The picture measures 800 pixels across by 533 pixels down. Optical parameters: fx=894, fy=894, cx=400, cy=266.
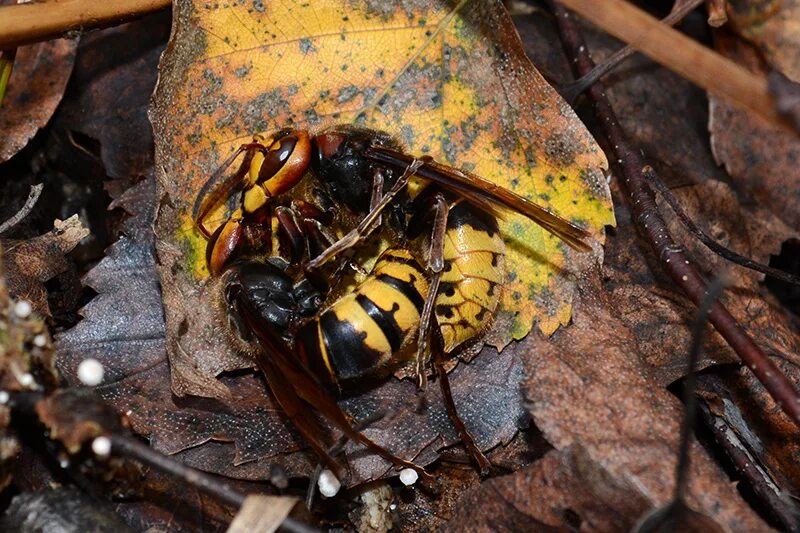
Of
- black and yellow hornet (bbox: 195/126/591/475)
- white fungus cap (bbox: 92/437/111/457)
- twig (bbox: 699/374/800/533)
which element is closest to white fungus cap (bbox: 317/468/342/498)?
black and yellow hornet (bbox: 195/126/591/475)

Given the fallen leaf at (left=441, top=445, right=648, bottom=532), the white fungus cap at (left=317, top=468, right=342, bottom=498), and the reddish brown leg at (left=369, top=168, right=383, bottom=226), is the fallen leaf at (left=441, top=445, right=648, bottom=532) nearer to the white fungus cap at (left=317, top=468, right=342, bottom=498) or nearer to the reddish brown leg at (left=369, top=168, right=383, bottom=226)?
the white fungus cap at (left=317, top=468, right=342, bottom=498)

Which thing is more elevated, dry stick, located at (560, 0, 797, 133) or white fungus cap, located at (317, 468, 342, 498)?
dry stick, located at (560, 0, 797, 133)

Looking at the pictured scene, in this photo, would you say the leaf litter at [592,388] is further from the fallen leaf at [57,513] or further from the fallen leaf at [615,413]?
the fallen leaf at [57,513]

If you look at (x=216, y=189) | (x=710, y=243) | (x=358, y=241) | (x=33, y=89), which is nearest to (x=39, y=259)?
(x=216, y=189)

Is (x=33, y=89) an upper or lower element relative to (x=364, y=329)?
lower

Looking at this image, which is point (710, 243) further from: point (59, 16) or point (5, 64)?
point (5, 64)

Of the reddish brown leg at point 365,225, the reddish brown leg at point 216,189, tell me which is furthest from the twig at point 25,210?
the reddish brown leg at point 365,225
